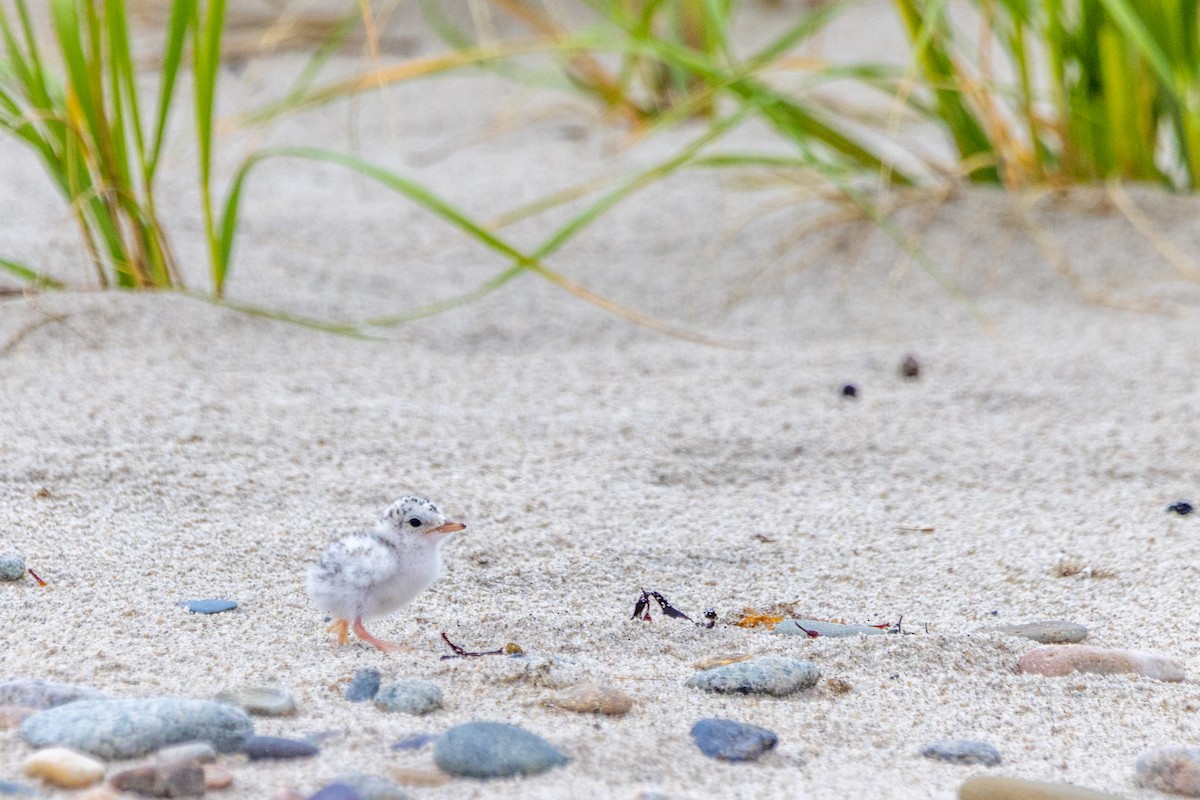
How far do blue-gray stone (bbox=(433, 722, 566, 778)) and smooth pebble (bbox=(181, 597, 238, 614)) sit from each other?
504mm

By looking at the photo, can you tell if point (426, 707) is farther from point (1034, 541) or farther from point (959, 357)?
point (959, 357)

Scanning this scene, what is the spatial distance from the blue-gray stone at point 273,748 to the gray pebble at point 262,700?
0.32 feet

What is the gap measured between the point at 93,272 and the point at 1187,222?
8.71 ft

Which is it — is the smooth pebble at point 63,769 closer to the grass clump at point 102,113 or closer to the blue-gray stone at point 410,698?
the blue-gray stone at point 410,698

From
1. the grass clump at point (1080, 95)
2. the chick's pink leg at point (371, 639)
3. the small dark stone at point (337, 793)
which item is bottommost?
the small dark stone at point (337, 793)

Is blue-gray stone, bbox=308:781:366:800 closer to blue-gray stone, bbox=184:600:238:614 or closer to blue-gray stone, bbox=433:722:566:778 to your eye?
blue-gray stone, bbox=433:722:566:778

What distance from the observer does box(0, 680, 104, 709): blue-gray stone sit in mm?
1399

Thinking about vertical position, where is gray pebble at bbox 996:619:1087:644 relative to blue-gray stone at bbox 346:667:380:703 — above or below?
above

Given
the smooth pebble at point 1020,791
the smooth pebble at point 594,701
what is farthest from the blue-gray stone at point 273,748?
the smooth pebble at point 1020,791

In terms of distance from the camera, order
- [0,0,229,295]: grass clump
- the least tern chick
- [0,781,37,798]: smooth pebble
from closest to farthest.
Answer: [0,781,37,798]: smooth pebble, the least tern chick, [0,0,229,295]: grass clump

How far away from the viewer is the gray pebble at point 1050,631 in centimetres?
179

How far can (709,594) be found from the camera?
1.95 meters

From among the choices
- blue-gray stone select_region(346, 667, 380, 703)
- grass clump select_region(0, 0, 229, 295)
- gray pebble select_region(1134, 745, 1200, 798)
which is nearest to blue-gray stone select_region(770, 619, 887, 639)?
gray pebble select_region(1134, 745, 1200, 798)

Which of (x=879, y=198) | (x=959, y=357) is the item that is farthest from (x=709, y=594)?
(x=879, y=198)
